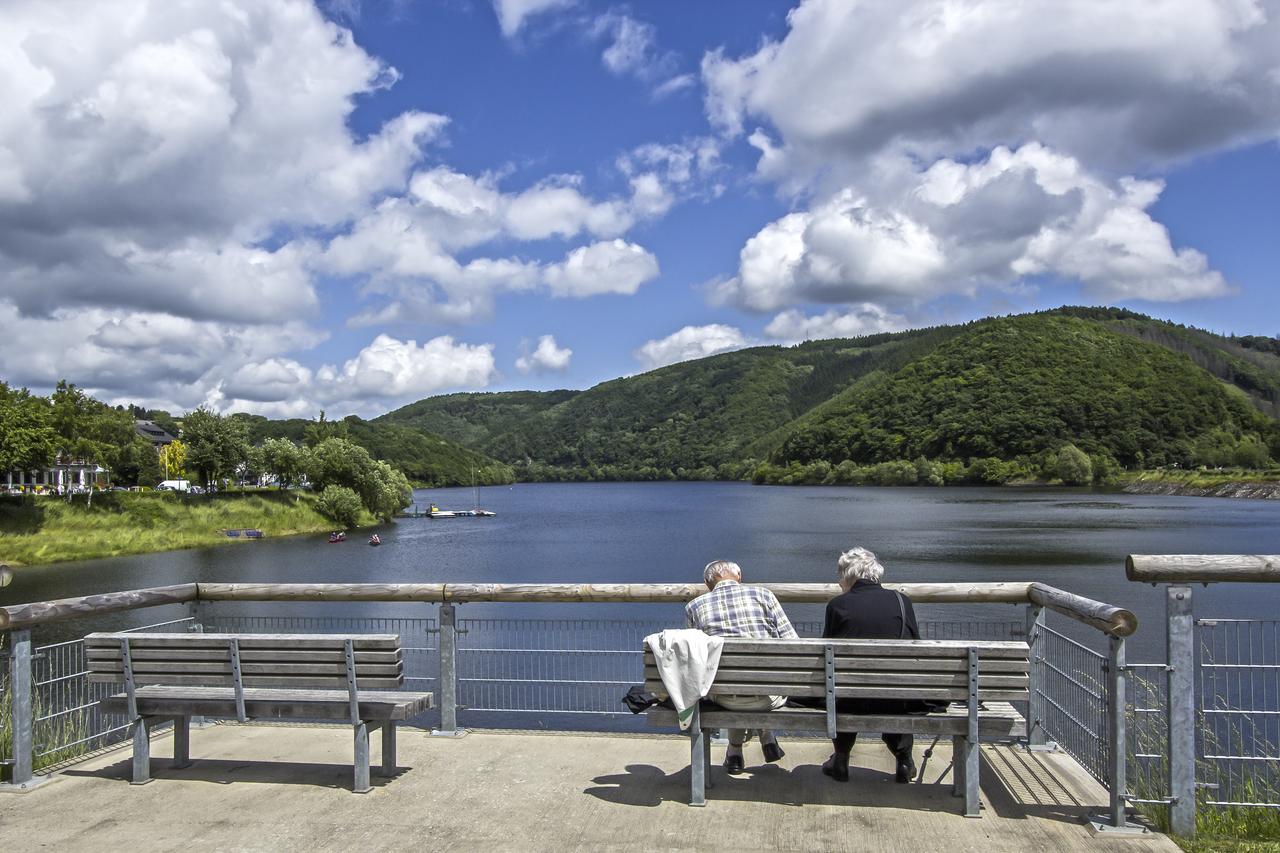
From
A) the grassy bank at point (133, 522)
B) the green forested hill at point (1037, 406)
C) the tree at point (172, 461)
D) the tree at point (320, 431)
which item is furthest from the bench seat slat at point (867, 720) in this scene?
the green forested hill at point (1037, 406)

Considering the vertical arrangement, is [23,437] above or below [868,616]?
above

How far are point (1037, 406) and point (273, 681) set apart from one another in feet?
527

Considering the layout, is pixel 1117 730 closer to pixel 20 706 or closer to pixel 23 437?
pixel 20 706

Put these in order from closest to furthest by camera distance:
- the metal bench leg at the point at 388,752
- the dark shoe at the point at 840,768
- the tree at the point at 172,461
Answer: the dark shoe at the point at 840,768 < the metal bench leg at the point at 388,752 < the tree at the point at 172,461

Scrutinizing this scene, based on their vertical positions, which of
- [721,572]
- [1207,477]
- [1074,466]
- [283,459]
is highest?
[283,459]

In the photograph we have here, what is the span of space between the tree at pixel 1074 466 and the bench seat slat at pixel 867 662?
13904 centimetres

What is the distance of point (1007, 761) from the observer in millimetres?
6176

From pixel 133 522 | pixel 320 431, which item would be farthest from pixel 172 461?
pixel 133 522

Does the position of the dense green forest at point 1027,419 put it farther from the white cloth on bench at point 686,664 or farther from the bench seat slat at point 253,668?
the white cloth on bench at point 686,664

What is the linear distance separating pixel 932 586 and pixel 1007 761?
1.17 metres

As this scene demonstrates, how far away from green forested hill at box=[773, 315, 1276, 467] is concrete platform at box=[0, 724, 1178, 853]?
147 m

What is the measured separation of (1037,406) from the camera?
15288 centimetres

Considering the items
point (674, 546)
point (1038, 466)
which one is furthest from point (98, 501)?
point (1038, 466)

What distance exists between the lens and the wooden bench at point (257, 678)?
555 centimetres
